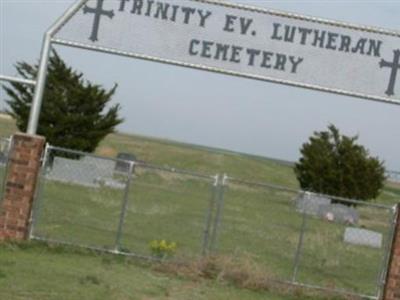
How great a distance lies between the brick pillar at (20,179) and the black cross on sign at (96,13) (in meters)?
1.72

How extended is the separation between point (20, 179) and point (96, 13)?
2.67m

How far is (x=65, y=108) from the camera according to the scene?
44.3 meters

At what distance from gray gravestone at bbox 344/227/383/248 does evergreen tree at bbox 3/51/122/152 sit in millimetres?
21644

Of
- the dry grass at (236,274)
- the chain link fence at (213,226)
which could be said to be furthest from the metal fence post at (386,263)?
A: the dry grass at (236,274)

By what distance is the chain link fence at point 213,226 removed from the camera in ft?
49.0

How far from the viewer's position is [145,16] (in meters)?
13.3

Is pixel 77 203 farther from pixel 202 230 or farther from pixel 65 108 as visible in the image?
pixel 65 108

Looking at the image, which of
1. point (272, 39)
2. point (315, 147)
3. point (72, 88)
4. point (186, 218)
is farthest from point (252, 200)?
point (272, 39)

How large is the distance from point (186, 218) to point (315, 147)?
73.7 feet

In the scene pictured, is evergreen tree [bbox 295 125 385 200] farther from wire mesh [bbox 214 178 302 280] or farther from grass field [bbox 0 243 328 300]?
grass field [bbox 0 243 328 300]

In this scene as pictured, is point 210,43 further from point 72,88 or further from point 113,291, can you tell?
point 72,88

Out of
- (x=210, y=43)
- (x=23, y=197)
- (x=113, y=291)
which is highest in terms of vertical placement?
(x=210, y=43)

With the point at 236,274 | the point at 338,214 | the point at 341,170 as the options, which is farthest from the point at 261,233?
the point at 341,170

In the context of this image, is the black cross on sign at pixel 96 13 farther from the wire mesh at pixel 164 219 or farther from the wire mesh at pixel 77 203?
the wire mesh at pixel 164 219
